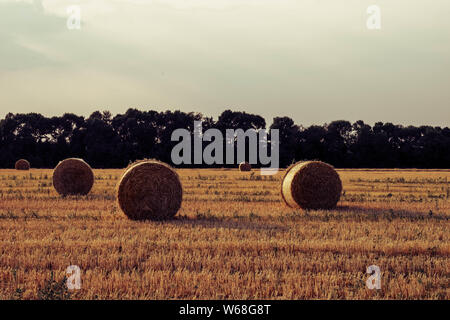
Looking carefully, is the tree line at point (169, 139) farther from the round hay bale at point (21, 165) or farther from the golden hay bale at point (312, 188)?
the golden hay bale at point (312, 188)

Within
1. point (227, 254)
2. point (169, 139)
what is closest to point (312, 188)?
point (227, 254)

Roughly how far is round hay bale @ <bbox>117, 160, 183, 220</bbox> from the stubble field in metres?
0.41

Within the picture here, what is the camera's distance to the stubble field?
665 cm

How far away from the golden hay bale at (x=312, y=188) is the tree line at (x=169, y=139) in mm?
52576

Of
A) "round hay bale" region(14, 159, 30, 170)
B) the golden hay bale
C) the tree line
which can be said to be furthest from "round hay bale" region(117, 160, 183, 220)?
the tree line

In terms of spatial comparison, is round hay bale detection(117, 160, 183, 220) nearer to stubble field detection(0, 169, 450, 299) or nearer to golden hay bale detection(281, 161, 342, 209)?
stubble field detection(0, 169, 450, 299)

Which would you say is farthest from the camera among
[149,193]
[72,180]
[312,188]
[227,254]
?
[72,180]

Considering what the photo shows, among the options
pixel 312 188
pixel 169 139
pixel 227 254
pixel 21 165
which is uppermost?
pixel 169 139

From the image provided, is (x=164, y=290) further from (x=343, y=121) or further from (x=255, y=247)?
(x=343, y=121)

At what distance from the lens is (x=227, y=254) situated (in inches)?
348

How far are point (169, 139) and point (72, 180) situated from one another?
5463cm

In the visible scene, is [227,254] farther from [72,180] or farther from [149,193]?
[72,180]
